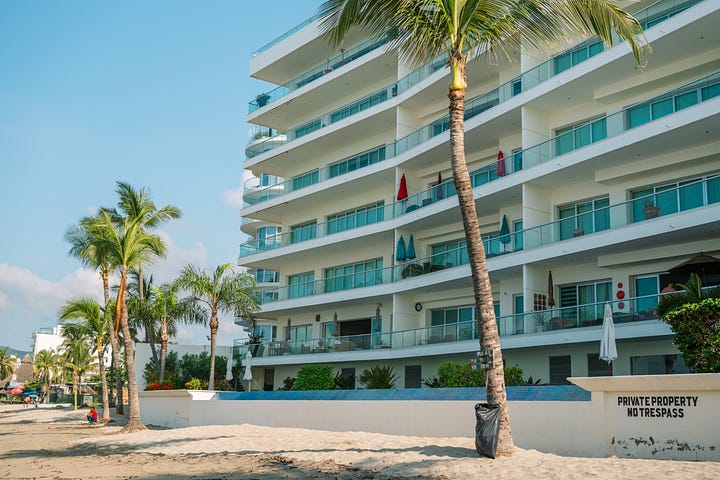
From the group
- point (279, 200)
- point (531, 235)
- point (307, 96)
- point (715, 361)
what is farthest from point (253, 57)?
point (715, 361)

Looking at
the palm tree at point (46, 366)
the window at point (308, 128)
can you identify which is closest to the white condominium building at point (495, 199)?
the window at point (308, 128)

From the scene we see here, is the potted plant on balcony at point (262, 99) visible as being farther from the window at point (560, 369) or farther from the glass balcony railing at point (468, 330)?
the window at point (560, 369)

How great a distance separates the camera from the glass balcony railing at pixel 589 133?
2497 cm

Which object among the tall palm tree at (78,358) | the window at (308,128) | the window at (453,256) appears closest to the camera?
the window at (453,256)

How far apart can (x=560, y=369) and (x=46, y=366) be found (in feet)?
300

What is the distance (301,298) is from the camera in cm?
4353

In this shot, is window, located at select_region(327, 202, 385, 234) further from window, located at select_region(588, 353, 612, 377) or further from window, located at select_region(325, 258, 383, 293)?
window, located at select_region(588, 353, 612, 377)

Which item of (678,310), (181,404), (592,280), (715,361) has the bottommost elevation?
(181,404)

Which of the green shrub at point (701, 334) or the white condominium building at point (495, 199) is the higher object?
the white condominium building at point (495, 199)

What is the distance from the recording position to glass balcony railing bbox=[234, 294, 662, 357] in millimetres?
25250

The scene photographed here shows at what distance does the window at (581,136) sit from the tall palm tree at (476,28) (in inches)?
Answer: 422

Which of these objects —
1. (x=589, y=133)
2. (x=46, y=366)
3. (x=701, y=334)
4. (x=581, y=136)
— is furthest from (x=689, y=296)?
(x=46, y=366)

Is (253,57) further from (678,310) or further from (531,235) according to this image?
(678,310)

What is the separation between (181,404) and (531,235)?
17928 mm
